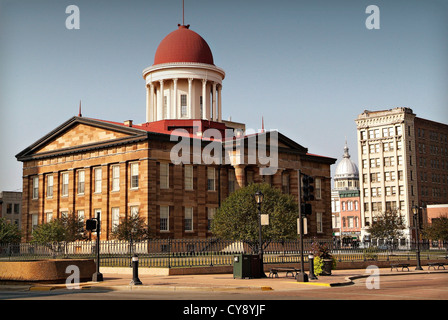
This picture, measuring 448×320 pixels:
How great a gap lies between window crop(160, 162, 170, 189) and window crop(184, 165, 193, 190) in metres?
2.32

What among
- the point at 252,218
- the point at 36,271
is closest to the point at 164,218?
the point at 252,218

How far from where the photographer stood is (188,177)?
2388 inches

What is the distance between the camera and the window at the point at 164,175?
58.2 m

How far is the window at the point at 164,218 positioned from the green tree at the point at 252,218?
33.7 ft

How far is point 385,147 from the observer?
409 feet

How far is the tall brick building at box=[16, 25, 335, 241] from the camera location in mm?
58188

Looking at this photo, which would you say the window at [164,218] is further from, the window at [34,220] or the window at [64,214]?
the window at [34,220]

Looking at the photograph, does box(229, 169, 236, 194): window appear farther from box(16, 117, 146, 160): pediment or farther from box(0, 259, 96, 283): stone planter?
box(0, 259, 96, 283): stone planter

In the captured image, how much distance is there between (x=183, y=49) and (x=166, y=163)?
20032mm

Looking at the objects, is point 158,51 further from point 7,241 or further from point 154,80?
point 7,241

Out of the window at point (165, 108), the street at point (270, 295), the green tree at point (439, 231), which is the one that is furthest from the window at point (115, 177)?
the green tree at point (439, 231)

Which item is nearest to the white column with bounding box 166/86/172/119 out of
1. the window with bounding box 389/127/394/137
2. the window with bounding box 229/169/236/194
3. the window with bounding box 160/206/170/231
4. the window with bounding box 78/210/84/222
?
the window with bounding box 229/169/236/194

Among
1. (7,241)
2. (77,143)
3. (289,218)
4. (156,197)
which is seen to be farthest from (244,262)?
(77,143)

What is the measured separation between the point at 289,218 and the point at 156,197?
15.3 meters
